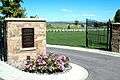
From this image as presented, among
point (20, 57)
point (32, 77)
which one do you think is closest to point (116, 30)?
point (20, 57)

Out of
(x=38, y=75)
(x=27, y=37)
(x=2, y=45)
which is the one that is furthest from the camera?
(x=2, y=45)

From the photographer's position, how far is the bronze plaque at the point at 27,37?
16.2m

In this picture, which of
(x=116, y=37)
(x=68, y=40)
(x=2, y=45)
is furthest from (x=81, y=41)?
(x=2, y=45)

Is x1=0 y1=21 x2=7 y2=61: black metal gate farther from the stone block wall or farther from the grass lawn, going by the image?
the grass lawn

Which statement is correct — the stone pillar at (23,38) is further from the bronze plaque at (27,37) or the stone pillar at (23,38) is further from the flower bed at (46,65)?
the flower bed at (46,65)

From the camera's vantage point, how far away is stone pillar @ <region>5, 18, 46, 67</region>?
1571 cm

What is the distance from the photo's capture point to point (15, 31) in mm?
15812

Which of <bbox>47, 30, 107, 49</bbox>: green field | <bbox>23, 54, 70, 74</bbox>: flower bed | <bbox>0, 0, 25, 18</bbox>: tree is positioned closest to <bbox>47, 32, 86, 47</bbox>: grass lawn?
<bbox>47, 30, 107, 49</bbox>: green field

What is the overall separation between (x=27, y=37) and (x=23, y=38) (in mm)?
257

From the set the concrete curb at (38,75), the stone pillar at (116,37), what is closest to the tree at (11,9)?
the stone pillar at (116,37)

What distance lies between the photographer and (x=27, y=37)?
53.5 feet

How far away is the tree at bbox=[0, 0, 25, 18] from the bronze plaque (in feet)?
23.6

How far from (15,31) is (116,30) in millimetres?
9968

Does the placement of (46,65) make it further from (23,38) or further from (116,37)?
(116,37)
